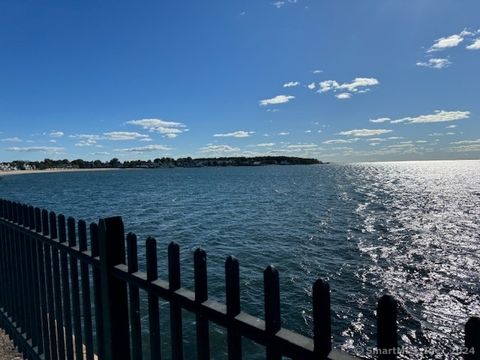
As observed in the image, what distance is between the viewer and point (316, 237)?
21.4 m

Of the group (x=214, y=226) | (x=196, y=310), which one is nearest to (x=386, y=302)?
(x=196, y=310)

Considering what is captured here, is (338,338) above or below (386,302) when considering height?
below

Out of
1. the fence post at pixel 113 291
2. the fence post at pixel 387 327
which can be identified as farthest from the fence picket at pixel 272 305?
the fence post at pixel 113 291

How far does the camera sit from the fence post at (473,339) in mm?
1070

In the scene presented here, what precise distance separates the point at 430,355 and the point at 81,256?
29.9 feet

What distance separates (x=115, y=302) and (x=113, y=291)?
0.28 ft

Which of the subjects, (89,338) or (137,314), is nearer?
(137,314)

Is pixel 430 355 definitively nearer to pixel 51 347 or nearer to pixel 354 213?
pixel 51 347

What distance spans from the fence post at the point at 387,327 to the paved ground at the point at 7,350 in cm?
495

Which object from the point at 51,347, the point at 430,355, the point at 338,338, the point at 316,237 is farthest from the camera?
the point at 316,237

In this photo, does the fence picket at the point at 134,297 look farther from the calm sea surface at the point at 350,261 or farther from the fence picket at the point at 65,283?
the calm sea surface at the point at 350,261

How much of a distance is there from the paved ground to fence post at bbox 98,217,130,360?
277cm

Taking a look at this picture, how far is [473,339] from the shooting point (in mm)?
1079

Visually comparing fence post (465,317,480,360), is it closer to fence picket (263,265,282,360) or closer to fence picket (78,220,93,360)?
fence picket (263,265,282,360)
